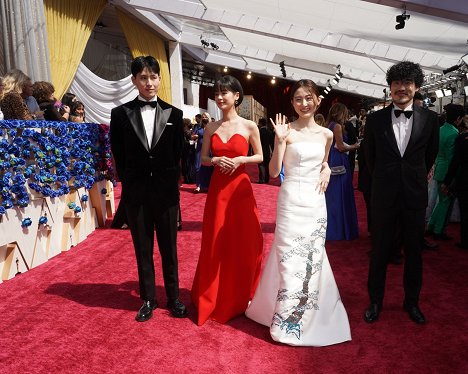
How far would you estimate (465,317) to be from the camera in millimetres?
2932

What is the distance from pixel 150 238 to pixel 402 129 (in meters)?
1.79

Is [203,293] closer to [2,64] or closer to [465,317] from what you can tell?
[465,317]

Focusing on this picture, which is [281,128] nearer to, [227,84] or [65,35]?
[227,84]

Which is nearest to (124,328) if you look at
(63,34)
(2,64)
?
(2,64)

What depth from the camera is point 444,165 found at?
4.92 meters

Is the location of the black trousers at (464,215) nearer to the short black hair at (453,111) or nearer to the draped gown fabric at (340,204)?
the short black hair at (453,111)

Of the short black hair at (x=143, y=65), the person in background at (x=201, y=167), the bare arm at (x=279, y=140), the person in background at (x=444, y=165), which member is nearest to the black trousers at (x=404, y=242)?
the bare arm at (x=279, y=140)

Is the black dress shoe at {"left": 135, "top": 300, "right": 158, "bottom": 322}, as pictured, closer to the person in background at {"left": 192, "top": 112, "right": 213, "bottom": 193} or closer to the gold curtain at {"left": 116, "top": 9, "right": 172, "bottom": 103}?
the person in background at {"left": 192, "top": 112, "right": 213, "bottom": 193}

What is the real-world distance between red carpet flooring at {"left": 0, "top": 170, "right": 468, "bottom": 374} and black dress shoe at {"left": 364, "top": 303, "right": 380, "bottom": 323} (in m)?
0.05

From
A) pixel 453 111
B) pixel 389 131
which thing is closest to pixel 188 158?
pixel 453 111

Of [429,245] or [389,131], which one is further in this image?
[429,245]

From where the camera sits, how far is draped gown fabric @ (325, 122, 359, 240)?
196 inches

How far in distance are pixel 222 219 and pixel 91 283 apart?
143 centimetres

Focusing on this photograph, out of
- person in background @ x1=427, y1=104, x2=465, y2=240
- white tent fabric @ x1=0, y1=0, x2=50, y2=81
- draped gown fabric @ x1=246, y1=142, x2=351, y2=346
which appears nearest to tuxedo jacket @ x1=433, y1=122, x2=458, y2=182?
person in background @ x1=427, y1=104, x2=465, y2=240
